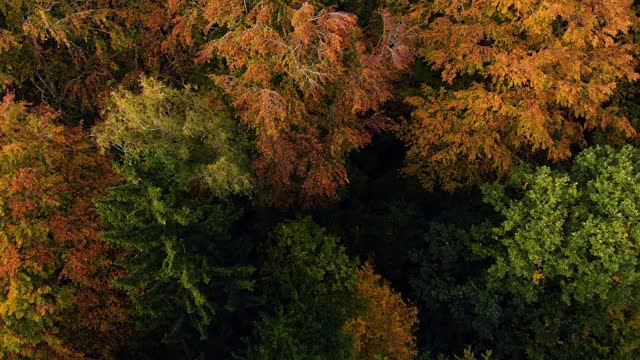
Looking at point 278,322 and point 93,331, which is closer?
point 278,322

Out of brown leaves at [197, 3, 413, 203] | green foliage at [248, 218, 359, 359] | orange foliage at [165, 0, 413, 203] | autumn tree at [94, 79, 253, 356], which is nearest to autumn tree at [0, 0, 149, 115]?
autumn tree at [94, 79, 253, 356]

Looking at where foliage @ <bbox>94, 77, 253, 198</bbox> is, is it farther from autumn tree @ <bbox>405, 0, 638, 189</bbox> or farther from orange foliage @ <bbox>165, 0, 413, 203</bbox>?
autumn tree @ <bbox>405, 0, 638, 189</bbox>

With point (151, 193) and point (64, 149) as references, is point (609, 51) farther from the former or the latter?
point (64, 149)

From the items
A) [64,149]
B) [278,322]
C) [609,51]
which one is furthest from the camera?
[609,51]

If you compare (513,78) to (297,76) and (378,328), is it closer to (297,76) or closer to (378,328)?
(297,76)

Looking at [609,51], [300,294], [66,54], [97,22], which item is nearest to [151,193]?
[300,294]

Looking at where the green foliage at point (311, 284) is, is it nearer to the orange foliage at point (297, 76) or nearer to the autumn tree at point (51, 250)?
the orange foliage at point (297, 76)
